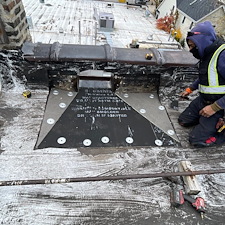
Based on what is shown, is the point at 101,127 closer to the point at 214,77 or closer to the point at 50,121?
the point at 50,121

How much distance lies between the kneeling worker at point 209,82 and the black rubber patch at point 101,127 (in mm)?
438

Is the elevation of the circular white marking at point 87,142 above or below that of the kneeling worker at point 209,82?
below

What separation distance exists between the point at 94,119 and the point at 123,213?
1.29 m

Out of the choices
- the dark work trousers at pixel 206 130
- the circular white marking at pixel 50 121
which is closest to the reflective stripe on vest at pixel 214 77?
the dark work trousers at pixel 206 130

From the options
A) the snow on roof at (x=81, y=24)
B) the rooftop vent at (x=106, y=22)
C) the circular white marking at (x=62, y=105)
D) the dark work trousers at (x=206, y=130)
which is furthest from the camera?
the rooftop vent at (x=106, y=22)

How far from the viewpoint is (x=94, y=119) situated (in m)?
2.51

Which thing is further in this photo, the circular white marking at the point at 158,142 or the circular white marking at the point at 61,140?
the circular white marking at the point at 158,142

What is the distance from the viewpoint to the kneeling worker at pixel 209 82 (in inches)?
76.7

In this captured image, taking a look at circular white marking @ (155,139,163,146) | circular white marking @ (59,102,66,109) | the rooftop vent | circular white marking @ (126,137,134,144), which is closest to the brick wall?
circular white marking @ (59,102,66,109)

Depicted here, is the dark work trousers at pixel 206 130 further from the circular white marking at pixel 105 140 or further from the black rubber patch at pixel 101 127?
the circular white marking at pixel 105 140

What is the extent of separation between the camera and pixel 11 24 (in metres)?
2.34

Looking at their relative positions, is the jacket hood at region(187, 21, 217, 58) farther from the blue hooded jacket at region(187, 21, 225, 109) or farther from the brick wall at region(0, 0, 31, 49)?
the brick wall at region(0, 0, 31, 49)

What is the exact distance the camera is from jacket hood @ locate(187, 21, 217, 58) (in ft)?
6.31

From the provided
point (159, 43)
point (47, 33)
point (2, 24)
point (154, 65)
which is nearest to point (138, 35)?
point (159, 43)
